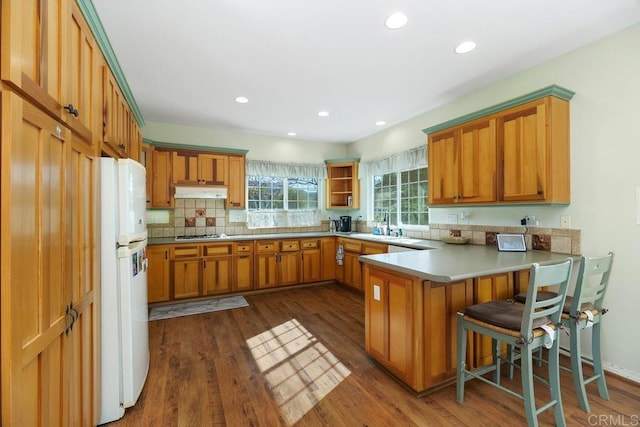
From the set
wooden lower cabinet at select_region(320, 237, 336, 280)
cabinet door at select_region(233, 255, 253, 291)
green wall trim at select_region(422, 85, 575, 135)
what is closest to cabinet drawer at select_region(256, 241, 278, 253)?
cabinet door at select_region(233, 255, 253, 291)

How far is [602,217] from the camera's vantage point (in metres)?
2.35

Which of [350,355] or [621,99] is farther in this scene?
[350,355]

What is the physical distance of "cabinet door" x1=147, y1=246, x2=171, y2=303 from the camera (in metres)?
3.88

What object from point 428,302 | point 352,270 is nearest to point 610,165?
point 428,302

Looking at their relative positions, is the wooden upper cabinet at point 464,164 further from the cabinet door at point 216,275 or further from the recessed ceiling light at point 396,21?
the cabinet door at point 216,275

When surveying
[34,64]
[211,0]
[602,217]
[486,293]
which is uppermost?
[211,0]

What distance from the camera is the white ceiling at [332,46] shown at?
1.97 m

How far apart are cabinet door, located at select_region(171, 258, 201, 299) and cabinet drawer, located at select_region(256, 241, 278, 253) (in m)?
0.88

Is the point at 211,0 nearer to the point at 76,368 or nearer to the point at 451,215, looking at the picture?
the point at 76,368

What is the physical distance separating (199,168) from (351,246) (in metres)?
2.71

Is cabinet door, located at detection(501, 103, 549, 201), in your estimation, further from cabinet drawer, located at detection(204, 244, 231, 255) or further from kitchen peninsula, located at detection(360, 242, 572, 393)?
cabinet drawer, located at detection(204, 244, 231, 255)

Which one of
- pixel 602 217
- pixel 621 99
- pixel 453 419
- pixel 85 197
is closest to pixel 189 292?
pixel 85 197

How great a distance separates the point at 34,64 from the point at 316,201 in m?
4.81

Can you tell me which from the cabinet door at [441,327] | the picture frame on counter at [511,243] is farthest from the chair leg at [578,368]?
the picture frame on counter at [511,243]
